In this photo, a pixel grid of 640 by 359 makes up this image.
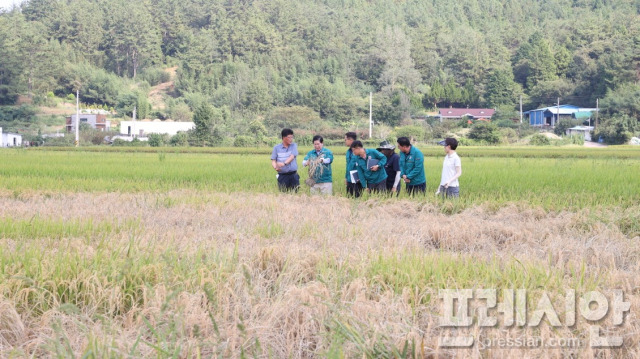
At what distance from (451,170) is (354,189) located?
139 cm

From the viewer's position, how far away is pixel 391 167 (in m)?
8.55

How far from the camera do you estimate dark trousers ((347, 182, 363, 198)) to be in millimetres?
8391

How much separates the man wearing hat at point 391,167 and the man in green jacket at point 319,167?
2.46ft

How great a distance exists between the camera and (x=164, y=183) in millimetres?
10234

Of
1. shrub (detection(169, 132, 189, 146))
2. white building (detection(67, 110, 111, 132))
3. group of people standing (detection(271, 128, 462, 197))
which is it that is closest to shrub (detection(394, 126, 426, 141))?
shrub (detection(169, 132, 189, 146))

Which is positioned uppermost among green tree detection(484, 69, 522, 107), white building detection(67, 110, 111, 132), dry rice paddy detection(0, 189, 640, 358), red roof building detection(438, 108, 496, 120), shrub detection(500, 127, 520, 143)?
green tree detection(484, 69, 522, 107)

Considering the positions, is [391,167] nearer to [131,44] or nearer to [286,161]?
[286,161]

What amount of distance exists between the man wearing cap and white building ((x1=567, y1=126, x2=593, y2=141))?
4456 cm

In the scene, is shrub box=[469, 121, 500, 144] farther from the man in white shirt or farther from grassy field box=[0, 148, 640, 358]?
grassy field box=[0, 148, 640, 358]

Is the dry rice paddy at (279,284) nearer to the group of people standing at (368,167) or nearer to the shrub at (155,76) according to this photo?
the group of people standing at (368,167)

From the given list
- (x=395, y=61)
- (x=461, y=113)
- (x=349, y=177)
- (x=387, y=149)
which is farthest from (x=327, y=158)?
(x=395, y=61)

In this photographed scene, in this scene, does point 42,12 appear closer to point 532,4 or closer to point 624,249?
point 532,4

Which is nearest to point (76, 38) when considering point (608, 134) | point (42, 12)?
point (42, 12)

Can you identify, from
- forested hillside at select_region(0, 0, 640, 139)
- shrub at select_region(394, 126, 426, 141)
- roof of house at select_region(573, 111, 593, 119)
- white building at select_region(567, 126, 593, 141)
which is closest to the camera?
shrub at select_region(394, 126, 426, 141)
